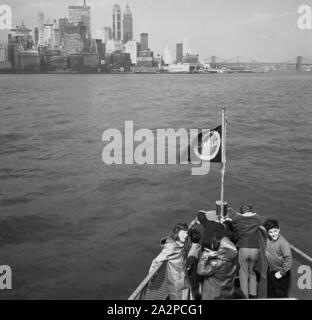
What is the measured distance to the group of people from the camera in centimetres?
698

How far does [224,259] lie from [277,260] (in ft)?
4.89

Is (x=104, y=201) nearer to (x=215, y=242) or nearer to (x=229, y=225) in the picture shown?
(x=229, y=225)

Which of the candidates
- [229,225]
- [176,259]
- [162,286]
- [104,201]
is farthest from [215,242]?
[104,201]

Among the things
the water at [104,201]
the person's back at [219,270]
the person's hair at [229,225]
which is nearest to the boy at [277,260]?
the person's hair at [229,225]

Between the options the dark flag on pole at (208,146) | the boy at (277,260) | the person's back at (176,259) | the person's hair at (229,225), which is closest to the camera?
the person's back at (176,259)

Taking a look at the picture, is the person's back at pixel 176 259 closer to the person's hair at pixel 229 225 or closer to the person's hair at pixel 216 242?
the person's hair at pixel 216 242

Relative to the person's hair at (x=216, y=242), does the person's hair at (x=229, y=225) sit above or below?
below

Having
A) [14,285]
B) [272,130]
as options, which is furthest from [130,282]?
[272,130]

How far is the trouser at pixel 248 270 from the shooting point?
8.45 m

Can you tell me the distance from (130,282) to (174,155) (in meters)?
18.5

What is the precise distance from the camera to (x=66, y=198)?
2098 cm

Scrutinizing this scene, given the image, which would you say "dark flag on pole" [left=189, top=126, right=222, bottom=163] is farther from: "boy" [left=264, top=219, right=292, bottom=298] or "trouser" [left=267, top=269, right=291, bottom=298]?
"trouser" [left=267, top=269, right=291, bottom=298]
